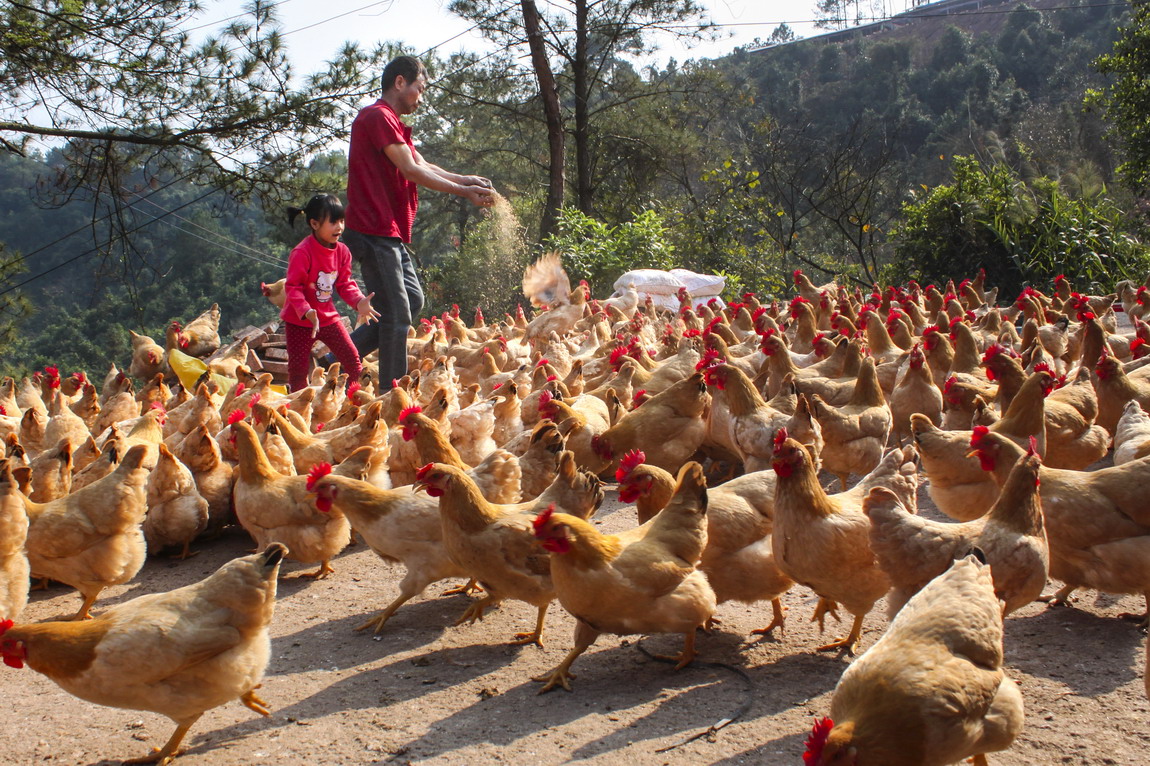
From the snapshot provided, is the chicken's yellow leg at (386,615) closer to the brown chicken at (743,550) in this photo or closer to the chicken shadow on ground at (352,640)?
the chicken shadow on ground at (352,640)

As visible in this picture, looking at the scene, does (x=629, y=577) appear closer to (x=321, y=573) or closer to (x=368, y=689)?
(x=368, y=689)

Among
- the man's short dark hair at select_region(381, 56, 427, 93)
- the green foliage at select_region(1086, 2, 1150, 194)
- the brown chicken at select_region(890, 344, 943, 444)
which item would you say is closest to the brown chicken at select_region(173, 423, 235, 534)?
the man's short dark hair at select_region(381, 56, 427, 93)

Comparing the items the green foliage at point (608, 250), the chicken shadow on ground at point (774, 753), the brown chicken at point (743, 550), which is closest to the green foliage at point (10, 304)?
the green foliage at point (608, 250)

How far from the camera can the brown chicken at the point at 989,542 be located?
327 centimetres

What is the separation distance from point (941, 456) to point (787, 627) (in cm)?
121

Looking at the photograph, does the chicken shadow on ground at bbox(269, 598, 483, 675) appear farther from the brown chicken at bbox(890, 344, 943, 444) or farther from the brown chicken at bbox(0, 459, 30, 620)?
the brown chicken at bbox(890, 344, 943, 444)

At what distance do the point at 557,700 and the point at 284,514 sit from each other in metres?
2.12

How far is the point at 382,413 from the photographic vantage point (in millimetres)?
6453

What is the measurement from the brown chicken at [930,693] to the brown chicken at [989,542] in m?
0.47

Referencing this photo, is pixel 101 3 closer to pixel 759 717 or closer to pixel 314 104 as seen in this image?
pixel 314 104

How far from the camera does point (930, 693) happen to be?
8.09 ft

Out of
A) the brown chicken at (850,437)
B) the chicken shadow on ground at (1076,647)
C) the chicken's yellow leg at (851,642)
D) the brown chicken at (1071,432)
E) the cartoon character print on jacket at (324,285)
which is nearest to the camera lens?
the chicken shadow on ground at (1076,647)

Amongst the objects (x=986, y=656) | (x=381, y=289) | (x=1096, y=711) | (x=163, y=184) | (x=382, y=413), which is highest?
(x=163, y=184)

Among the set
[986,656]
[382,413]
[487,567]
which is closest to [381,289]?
[382,413]
